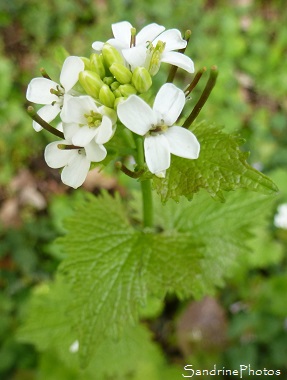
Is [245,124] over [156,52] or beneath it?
beneath

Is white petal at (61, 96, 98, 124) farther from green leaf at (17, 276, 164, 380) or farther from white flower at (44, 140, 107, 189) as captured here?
green leaf at (17, 276, 164, 380)

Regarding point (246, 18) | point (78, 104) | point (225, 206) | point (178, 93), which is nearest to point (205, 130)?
point (178, 93)

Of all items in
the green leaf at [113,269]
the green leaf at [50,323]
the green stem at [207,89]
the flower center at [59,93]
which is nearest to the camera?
Answer: the green stem at [207,89]

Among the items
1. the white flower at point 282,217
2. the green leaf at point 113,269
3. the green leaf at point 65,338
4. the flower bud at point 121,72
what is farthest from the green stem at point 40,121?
the white flower at point 282,217

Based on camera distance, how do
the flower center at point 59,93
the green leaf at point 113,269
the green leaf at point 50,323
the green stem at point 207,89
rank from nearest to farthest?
the green stem at point 207,89 → the flower center at point 59,93 → the green leaf at point 113,269 → the green leaf at point 50,323

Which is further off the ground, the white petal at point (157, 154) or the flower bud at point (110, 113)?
the flower bud at point (110, 113)

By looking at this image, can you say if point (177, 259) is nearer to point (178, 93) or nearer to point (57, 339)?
point (178, 93)

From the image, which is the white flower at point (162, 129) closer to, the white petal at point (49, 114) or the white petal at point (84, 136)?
the white petal at point (84, 136)

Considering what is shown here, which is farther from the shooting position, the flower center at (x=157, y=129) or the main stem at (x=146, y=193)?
the main stem at (x=146, y=193)

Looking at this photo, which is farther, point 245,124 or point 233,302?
point 245,124
